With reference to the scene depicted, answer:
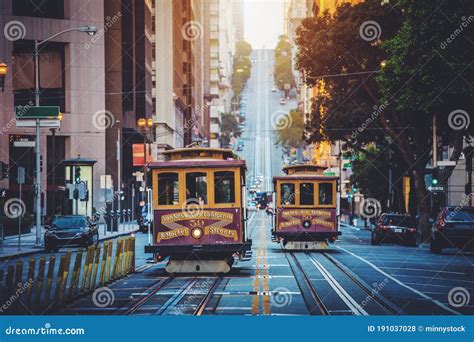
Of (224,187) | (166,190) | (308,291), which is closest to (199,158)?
(224,187)

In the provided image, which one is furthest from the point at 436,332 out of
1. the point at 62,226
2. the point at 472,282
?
the point at 62,226

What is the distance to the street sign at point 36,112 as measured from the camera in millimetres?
26438

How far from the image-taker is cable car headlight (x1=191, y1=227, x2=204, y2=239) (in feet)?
76.3

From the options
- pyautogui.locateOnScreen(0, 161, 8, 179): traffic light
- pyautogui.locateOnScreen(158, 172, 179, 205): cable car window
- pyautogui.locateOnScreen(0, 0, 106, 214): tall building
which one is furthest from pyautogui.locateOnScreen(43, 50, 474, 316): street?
pyautogui.locateOnScreen(0, 0, 106, 214): tall building

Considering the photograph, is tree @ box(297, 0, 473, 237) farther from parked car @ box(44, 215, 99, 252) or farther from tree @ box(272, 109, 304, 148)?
tree @ box(272, 109, 304, 148)

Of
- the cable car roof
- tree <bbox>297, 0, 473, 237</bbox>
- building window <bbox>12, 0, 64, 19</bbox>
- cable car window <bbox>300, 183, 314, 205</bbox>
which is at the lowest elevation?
cable car window <bbox>300, 183, 314, 205</bbox>

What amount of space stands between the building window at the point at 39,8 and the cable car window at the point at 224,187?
21.5 m

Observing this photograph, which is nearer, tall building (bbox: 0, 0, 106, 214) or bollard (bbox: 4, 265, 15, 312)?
bollard (bbox: 4, 265, 15, 312)

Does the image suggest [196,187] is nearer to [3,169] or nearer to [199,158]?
[199,158]

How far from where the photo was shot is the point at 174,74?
125 meters

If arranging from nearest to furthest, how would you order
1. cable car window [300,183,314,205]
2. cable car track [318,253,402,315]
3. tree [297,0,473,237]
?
cable car track [318,253,402,315] → cable car window [300,183,314,205] → tree [297,0,473,237]

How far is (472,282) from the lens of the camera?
22.7 metres

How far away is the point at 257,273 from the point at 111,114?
54.1 metres

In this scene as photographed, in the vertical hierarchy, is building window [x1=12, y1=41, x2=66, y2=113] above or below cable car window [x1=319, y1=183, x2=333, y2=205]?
above
